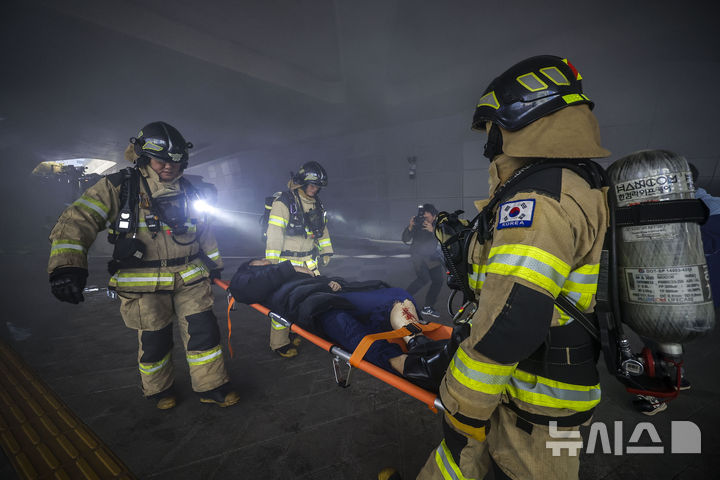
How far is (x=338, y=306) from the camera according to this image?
257 centimetres

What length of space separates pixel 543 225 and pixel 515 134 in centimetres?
45

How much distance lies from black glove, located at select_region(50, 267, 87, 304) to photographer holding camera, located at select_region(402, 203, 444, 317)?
3959mm

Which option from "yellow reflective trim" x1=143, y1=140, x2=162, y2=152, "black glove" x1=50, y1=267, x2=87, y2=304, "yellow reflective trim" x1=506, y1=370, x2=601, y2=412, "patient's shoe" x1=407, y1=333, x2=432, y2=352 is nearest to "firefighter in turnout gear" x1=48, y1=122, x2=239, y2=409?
"yellow reflective trim" x1=143, y1=140, x2=162, y2=152

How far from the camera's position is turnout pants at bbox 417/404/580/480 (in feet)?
3.59

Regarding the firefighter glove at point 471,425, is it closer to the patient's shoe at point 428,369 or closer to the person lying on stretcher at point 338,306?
the patient's shoe at point 428,369

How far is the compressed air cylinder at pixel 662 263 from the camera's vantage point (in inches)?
39.7

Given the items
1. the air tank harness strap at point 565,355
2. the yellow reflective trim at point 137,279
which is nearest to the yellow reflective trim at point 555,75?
the air tank harness strap at point 565,355

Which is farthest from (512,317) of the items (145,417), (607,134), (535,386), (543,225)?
(607,134)

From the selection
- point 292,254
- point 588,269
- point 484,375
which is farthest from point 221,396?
point 588,269

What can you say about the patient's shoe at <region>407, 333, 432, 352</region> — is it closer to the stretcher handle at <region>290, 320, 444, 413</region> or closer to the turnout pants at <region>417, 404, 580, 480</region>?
the stretcher handle at <region>290, 320, 444, 413</region>

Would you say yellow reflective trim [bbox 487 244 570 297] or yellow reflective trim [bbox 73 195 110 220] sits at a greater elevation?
yellow reflective trim [bbox 73 195 110 220]

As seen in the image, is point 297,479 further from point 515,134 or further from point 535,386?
point 515,134

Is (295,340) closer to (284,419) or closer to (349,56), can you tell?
(284,419)

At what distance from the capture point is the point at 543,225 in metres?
0.88
